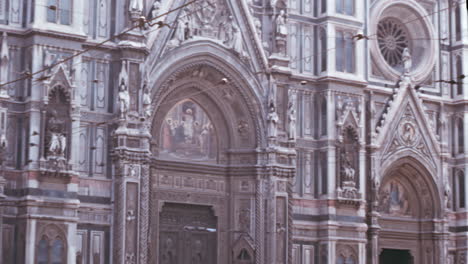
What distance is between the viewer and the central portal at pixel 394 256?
4275 cm

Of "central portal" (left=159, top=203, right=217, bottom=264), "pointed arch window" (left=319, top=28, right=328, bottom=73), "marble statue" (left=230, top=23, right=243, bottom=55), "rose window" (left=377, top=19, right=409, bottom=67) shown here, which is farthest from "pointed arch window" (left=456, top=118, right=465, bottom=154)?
"central portal" (left=159, top=203, right=217, bottom=264)

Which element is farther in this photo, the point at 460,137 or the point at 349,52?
the point at 460,137

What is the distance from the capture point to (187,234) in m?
37.5

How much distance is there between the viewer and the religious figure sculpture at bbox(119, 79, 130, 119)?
34.7m

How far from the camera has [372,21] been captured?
4206 centimetres

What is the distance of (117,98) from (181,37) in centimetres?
334

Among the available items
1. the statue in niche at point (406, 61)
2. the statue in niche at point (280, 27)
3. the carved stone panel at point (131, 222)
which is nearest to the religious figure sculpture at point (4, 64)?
the carved stone panel at point (131, 222)

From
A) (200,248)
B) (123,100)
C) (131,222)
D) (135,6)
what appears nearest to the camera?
(131,222)

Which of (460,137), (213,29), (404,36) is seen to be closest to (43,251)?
(213,29)

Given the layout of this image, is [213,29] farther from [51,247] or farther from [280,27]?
[51,247]

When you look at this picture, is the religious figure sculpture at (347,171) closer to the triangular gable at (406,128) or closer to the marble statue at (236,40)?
the triangular gable at (406,128)

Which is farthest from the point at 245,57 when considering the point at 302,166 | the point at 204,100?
the point at 302,166

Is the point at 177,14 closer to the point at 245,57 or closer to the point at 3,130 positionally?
the point at 245,57

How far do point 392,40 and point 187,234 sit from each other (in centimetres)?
1224
